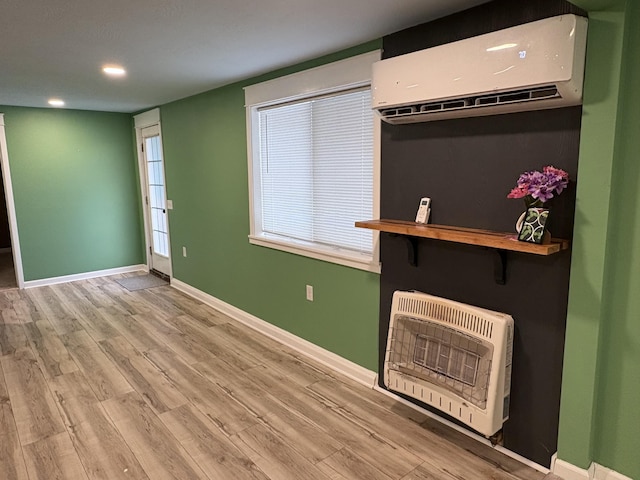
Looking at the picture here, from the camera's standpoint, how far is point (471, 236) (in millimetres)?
1971

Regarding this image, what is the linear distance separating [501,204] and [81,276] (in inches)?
216

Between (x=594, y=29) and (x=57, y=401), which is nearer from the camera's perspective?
(x=594, y=29)

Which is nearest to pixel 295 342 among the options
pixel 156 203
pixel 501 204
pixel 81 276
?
pixel 501 204

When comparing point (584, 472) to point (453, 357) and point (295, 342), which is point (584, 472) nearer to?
point (453, 357)

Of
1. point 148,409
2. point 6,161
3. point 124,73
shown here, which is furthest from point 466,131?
point 6,161

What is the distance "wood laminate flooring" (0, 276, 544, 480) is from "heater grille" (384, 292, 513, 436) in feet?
0.89

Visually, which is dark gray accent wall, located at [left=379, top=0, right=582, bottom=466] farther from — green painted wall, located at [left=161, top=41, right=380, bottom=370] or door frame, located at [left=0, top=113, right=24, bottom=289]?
door frame, located at [left=0, top=113, right=24, bottom=289]

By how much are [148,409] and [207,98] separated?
2886 millimetres

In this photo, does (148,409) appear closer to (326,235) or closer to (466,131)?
(326,235)

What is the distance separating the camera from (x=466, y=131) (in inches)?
86.2

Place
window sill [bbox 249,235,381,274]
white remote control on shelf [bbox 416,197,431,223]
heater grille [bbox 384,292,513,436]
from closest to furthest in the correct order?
heater grille [bbox 384,292,513,436], white remote control on shelf [bbox 416,197,431,223], window sill [bbox 249,235,381,274]

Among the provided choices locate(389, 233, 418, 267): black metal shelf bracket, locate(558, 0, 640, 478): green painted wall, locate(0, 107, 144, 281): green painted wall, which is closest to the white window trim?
locate(389, 233, 418, 267): black metal shelf bracket

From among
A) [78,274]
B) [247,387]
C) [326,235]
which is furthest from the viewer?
[78,274]

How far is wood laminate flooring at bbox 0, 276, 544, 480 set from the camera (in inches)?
82.9
